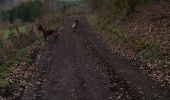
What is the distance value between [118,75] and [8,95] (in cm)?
632

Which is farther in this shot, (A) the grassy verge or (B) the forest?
(A) the grassy verge

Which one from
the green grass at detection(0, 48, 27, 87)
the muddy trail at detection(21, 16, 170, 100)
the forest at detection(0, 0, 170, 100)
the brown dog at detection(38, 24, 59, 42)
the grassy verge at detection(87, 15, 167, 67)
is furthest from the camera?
the brown dog at detection(38, 24, 59, 42)

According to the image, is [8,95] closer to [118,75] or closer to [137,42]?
[118,75]

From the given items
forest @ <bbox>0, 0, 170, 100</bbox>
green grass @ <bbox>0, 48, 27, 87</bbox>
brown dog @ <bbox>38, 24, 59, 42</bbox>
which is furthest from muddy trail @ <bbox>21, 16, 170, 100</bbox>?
brown dog @ <bbox>38, 24, 59, 42</bbox>

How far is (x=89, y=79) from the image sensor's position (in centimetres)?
1983

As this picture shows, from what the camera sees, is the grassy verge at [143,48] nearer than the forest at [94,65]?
No

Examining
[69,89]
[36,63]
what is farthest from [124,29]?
[69,89]

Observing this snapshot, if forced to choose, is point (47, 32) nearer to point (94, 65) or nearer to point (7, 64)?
point (7, 64)

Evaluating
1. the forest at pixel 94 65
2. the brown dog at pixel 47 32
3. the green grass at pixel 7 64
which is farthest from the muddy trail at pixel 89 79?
the brown dog at pixel 47 32

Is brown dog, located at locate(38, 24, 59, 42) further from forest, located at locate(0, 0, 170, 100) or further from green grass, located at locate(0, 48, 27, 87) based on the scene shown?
green grass, located at locate(0, 48, 27, 87)

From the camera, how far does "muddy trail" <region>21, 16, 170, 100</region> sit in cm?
1669

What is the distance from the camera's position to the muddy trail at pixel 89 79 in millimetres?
16688

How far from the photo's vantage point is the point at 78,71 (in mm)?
22016

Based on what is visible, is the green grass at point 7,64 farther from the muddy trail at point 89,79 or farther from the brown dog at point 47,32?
the brown dog at point 47,32
